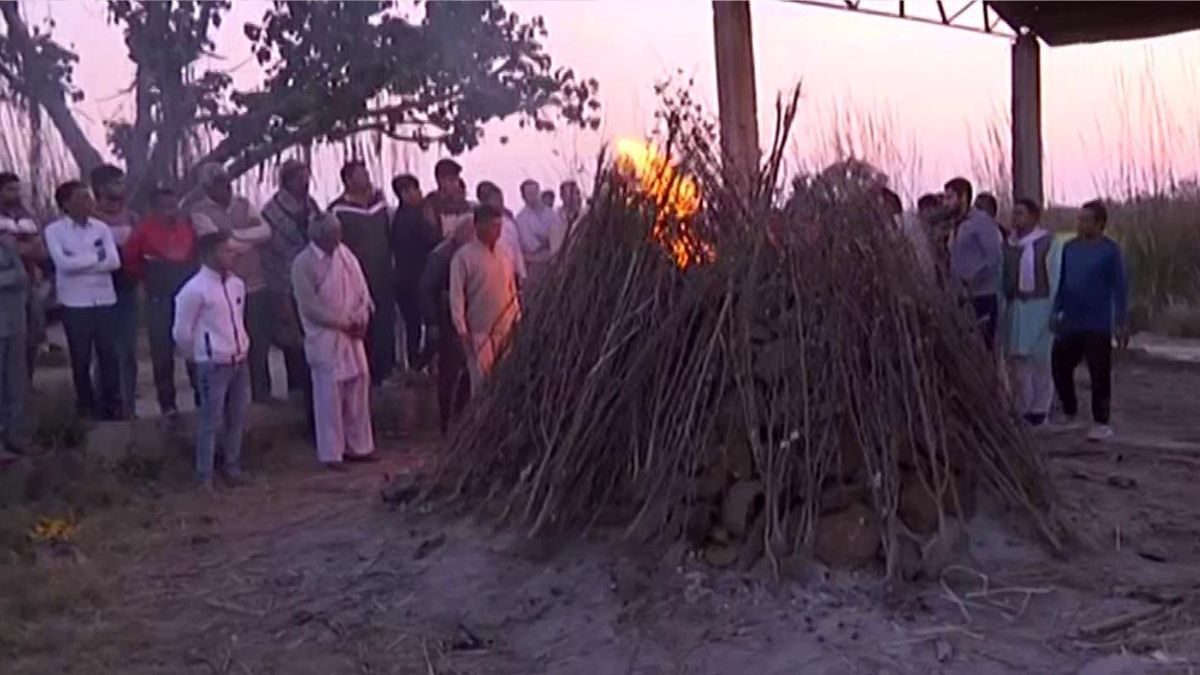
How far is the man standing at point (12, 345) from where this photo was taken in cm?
983

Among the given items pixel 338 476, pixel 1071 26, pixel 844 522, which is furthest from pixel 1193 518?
pixel 1071 26

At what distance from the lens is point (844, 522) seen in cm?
690

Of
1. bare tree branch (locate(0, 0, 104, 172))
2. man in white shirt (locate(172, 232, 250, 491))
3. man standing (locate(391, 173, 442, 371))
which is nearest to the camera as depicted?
man in white shirt (locate(172, 232, 250, 491))

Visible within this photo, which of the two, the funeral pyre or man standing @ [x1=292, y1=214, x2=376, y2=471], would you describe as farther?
man standing @ [x1=292, y1=214, x2=376, y2=471]

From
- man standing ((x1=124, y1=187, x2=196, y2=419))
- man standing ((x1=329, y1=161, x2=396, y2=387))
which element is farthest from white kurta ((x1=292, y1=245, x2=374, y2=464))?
man standing ((x1=124, y1=187, x2=196, y2=419))

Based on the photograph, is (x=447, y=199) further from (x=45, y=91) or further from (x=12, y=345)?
(x=45, y=91)

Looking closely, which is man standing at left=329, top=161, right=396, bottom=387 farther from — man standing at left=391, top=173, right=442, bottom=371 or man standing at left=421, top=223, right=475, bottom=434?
man standing at left=421, top=223, right=475, bottom=434

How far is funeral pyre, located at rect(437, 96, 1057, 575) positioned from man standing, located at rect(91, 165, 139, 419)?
151 inches

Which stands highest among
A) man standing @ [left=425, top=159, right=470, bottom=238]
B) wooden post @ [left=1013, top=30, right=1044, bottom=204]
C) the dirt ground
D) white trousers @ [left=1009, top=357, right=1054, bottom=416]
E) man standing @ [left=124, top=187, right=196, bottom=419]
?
wooden post @ [left=1013, top=30, right=1044, bottom=204]

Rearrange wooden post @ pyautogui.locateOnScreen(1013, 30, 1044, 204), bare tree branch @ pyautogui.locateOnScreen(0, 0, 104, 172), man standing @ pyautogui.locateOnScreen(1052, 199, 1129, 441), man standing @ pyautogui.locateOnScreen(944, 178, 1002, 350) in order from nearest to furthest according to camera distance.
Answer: man standing @ pyautogui.locateOnScreen(1052, 199, 1129, 441) → man standing @ pyautogui.locateOnScreen(944, 178, 1002, 350) → wooden post @ pyautogui.locateOnScreen(1013, 30, 1044, 204) → bare tree branch @ pyautogui.locateOnScreen(0, 0, 104, 172)

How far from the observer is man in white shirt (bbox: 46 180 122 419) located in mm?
10125

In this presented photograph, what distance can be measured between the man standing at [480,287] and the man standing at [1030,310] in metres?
3.13

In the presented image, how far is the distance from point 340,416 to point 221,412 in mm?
759

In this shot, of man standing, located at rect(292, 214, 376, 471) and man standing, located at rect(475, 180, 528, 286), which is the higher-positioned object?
man standing, located at rect(475, 180, 528, 286)
